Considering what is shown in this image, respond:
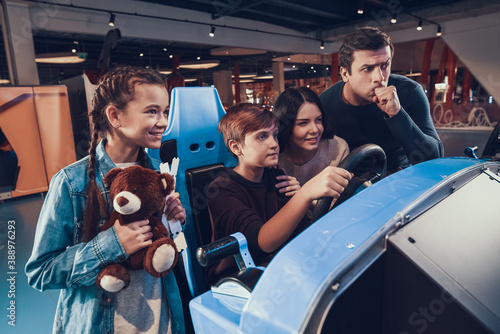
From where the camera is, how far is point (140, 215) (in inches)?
35.5

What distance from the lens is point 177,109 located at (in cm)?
125

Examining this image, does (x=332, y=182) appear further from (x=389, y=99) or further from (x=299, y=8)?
(x=299, y=8)

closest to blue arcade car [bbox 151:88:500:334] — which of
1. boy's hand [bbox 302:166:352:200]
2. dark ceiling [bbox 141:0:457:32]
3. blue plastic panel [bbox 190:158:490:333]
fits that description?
blue plastic panel [bbox 190:158:490:333]

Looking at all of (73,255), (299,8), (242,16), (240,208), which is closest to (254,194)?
(240,208)

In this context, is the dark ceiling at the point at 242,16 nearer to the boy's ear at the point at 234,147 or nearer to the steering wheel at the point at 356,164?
the boy's ear at the point at 234,147

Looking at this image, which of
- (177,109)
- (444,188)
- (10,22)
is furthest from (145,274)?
(10,22)

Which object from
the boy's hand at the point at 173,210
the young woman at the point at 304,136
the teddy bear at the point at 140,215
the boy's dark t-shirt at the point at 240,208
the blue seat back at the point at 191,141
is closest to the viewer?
the teddy bear at the point at 140,215

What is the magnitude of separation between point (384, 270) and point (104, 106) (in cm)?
89

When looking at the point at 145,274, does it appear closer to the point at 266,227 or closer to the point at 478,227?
the point at 266,227

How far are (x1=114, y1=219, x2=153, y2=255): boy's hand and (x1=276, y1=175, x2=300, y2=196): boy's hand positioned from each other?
24.1 inches

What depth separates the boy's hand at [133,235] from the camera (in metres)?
0.87

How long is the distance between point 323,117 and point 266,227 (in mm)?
737

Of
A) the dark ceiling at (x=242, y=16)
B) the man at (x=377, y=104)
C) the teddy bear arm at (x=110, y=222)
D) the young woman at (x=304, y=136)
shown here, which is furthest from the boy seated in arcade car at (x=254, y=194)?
the dark ceiling at (x=242, y=16)

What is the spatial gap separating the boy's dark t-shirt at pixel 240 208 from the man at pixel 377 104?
1.90 feet
